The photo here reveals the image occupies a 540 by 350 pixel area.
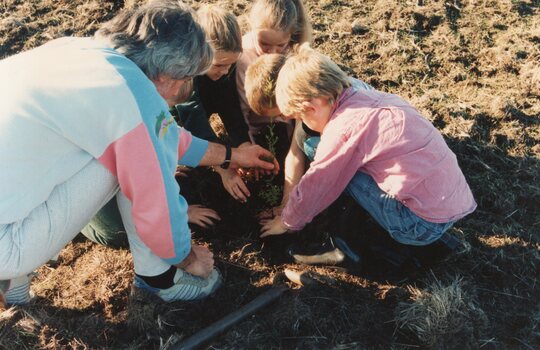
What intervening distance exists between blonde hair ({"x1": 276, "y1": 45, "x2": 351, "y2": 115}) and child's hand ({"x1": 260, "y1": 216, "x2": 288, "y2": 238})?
80cm

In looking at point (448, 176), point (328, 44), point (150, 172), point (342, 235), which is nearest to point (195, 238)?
point (342, 235)

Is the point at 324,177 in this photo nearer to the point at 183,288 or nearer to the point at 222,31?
the point at 183,288

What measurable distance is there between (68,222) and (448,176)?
1865 millimetres

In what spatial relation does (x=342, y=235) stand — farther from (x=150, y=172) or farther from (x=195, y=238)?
(x=150, y=172)

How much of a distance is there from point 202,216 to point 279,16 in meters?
1.38

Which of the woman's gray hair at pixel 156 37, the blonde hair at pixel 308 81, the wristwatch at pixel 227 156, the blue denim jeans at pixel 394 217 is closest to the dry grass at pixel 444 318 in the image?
the blue denim jeans at pixel 394 217

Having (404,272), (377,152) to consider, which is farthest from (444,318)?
(377,152)

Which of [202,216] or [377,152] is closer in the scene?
[377,152]

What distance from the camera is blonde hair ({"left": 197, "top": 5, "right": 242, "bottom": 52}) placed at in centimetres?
284

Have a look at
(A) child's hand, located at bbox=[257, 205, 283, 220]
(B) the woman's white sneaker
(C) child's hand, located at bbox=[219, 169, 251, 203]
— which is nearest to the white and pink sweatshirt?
(B) the woman's white sneaker

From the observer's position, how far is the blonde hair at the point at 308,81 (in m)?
2.36

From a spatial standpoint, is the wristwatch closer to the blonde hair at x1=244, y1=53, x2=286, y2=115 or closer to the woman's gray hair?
the blonde hair at x1=244, y1=53, x2=286, y2=115

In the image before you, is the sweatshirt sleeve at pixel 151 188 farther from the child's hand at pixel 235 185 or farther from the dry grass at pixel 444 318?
the dry grass at pixel 444 318

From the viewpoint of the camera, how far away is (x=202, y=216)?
3.05m
